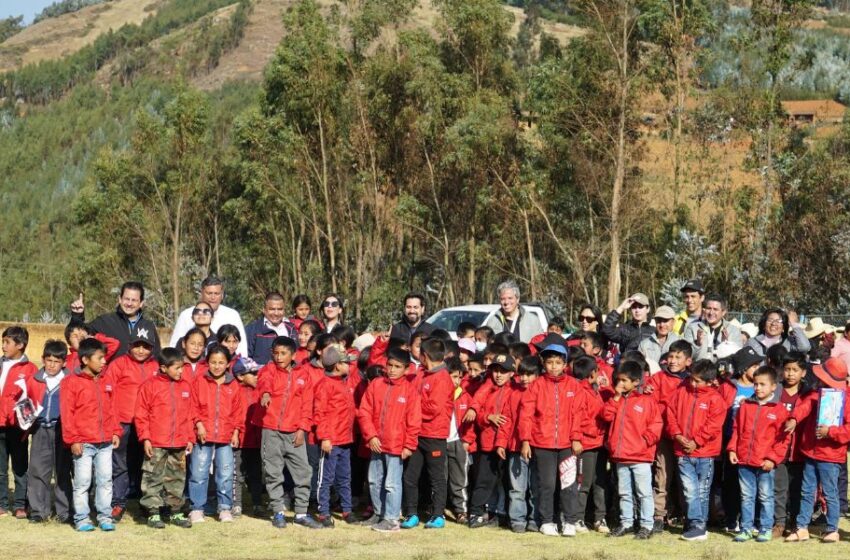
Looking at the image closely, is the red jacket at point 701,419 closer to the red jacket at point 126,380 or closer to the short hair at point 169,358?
the short hair at point 169,358

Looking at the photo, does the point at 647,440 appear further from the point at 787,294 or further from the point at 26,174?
the point at 26,174

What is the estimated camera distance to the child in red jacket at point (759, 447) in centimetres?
891

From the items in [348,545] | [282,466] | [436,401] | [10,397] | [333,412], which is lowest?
[348,545]

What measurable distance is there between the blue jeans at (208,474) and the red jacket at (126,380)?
66 cm

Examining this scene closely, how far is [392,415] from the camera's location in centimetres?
925

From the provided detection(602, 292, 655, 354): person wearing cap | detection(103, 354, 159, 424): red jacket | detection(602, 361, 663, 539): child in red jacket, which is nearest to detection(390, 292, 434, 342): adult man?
detection(602, 292, 655, 354): person wearing cap

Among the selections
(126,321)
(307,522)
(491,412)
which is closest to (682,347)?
(491,412)

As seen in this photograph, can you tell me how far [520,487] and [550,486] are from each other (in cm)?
29

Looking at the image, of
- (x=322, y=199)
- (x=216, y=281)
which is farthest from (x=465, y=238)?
(x=216, y=281)

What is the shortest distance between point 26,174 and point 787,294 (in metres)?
80.9

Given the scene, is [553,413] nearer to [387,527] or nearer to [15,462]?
[387,527]

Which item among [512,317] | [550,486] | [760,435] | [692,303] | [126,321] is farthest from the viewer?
[512,317]

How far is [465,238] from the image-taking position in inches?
1430

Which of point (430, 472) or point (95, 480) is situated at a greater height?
point (95, 480)
